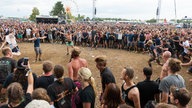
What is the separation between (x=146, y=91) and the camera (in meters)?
4.56

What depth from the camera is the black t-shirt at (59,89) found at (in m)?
4.12

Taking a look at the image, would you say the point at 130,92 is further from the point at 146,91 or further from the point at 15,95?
the point at 15,95

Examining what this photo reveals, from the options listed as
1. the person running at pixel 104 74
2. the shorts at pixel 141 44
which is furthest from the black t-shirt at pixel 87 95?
the shorts at pixel 141 44

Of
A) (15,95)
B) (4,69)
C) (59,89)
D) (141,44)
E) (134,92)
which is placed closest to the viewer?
(15,95)

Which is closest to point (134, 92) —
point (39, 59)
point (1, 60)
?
point (1, 60)

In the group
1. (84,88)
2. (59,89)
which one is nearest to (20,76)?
(59,89)

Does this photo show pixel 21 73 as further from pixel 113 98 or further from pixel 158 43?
pixel 158 43

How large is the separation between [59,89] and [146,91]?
1597 mm

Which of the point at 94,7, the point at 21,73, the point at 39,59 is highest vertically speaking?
the point at 94,7

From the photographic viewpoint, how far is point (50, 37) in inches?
952

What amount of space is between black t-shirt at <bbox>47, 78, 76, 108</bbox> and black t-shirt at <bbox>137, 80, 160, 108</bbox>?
1.27 m

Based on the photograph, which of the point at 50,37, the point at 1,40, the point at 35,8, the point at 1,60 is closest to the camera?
the point at 1,60

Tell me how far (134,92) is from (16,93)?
187 cm

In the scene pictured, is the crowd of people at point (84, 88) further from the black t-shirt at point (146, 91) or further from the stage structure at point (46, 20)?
the stage structure at point (46, 20)
